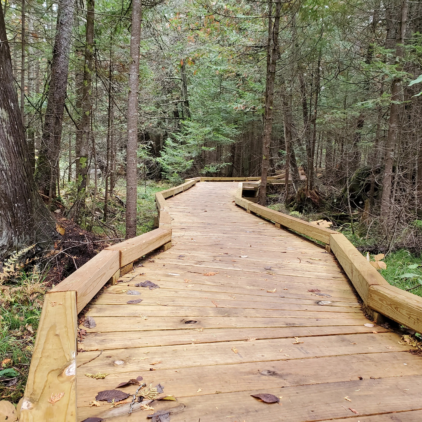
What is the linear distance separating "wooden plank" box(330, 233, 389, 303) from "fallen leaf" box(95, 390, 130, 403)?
7.49 ft

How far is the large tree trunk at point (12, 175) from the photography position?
155 inches

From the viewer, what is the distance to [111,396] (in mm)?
1586

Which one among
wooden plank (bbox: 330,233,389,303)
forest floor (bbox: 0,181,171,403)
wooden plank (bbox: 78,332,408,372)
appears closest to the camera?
wooden plank (bbox: 78,332,408,372)

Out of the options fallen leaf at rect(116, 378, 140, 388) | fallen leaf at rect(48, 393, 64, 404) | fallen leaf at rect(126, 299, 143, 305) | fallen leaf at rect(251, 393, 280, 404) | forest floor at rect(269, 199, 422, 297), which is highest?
fallen leaf at rect(48, 393, 64, 404)

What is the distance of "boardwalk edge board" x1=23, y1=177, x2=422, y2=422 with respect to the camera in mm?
1361

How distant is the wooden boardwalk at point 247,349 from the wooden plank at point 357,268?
0.15 metres

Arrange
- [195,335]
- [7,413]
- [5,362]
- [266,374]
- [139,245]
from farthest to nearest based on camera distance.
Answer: [139,245] → [5,362] → [195,335] → [266,374] → [7,413]

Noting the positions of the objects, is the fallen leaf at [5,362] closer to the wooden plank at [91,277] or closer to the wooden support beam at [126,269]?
the wooden plank at [91,277]

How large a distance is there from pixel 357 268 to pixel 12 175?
4332mm

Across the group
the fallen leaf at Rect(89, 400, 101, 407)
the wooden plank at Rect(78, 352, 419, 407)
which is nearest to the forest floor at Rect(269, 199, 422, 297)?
the wooden plank at Rect(78, 352, 419, 407)

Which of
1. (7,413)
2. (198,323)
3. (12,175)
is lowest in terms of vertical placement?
(198,323)

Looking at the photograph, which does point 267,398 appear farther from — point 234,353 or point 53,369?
point 53,369

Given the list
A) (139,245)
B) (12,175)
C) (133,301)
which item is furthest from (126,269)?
(12,175)

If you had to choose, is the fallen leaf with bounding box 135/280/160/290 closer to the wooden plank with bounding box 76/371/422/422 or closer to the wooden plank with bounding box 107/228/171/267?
the wooden plank with bounding box 107/228/171/267
